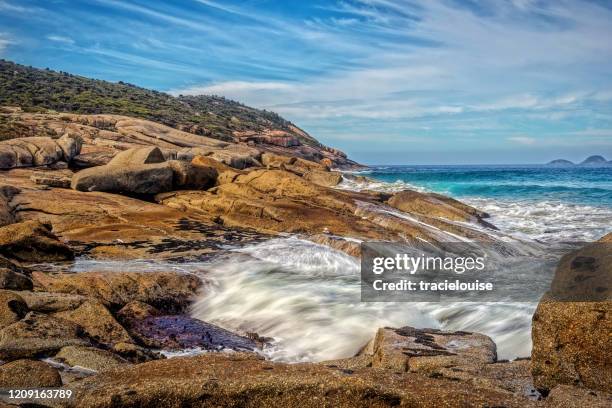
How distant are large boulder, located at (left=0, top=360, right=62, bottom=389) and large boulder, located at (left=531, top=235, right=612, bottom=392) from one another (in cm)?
551

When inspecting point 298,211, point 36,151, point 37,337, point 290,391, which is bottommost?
point 37,337

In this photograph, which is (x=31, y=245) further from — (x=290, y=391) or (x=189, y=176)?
(x=189, y=176)

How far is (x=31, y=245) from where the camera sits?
13.9 m

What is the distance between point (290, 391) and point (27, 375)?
3239 millimetres

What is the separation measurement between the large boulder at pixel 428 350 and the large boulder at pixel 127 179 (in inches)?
771

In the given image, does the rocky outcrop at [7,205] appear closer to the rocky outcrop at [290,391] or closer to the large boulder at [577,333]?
the rocky outcrop at [290,391]

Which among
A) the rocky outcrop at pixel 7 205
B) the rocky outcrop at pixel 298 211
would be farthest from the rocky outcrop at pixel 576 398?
the rocky outcrop at pixel 7 205

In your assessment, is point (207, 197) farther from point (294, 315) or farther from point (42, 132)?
point (42, 132)

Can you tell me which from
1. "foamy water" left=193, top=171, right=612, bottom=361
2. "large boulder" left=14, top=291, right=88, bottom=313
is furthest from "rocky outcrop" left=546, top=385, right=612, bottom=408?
"large boulder" left=14, top=291, right=88, bottom=313

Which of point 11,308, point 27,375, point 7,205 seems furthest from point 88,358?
point 7,205

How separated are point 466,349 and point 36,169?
28447mm

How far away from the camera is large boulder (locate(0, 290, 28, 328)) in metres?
7.75

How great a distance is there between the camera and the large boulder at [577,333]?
5.24 meters

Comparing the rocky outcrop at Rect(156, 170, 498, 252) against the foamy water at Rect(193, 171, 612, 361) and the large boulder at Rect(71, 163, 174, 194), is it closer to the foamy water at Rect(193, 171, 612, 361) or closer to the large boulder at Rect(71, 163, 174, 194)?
the large boulder at Rect(71, 163, 174, 194)
